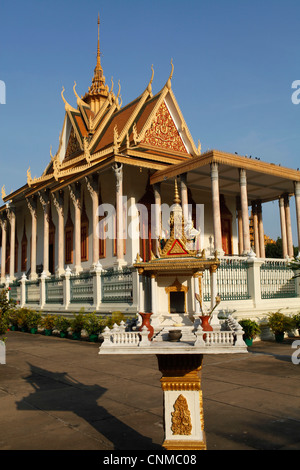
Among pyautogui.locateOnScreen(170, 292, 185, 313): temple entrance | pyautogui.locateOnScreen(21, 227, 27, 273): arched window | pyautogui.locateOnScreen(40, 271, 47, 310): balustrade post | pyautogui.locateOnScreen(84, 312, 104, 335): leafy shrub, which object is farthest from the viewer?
pyautogui.locateOnScreen(21, 227, 27, 273): arched window

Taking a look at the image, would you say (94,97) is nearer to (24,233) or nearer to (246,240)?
(24,233)

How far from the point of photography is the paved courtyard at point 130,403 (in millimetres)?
4516

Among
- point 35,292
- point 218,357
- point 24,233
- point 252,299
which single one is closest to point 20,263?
point 24,233

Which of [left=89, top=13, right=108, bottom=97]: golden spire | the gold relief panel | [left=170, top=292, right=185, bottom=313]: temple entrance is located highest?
[left=89, top=13, right=108, bottom=97]: golden spire

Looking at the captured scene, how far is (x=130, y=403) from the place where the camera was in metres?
6.02

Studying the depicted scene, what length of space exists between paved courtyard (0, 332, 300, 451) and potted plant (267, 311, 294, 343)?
2.77m

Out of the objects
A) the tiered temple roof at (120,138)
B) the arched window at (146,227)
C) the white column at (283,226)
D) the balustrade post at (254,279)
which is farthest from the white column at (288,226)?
the balustrade post at (254,279)

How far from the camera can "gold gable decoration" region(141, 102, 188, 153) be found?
71.6 ft

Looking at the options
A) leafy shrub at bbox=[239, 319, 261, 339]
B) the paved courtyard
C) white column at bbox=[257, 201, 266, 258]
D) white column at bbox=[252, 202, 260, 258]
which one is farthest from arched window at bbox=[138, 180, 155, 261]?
the paved courtyard

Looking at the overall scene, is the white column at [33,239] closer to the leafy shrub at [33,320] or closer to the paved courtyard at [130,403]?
the leafy shrub at [33,320]

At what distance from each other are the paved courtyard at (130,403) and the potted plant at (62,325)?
18.5ft

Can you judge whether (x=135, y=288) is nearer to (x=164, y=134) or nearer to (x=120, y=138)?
(x=120, y=138)

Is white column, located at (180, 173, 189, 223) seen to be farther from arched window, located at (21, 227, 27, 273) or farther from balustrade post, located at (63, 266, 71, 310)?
arched window, located at (21, 227, 27, 273)

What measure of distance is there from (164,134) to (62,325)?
11.5m
